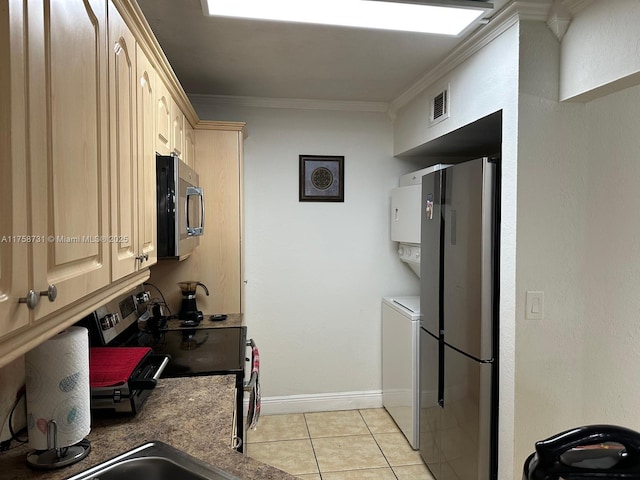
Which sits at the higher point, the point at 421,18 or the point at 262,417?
the point at 421,18

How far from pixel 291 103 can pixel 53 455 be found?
9.17 ft

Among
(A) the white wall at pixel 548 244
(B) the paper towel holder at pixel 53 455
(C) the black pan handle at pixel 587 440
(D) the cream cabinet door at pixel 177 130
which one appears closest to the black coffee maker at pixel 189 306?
(D) the cream cabinet door at pixel 177 130

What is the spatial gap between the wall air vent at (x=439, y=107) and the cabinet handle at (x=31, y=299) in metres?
2.38

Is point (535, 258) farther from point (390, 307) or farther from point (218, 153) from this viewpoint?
point (218, 153)

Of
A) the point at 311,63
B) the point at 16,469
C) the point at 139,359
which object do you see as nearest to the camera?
the point at 16,469

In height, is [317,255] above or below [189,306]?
above

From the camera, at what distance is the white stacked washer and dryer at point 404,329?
289cm

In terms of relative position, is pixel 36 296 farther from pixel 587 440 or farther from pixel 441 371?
pixel 441 371

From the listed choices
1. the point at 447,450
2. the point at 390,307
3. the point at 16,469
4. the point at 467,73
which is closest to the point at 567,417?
the point at 447,450

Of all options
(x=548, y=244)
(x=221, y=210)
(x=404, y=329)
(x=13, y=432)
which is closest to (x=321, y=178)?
(x=221, y=210)

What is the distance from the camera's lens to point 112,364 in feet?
5.02

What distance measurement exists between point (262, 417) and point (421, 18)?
291 cm

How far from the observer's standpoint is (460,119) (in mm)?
2441

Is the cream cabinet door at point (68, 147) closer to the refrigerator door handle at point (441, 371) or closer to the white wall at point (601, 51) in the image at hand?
the white wall at point (601, 51)
